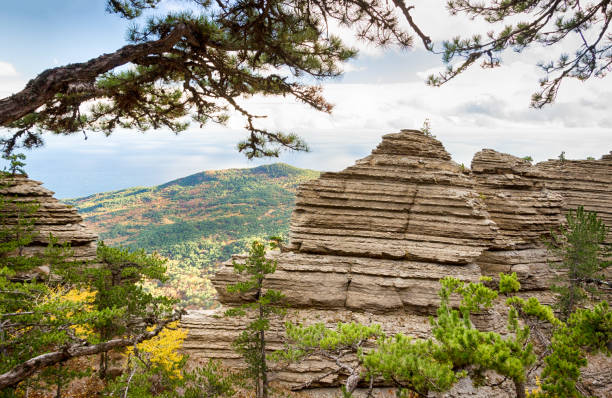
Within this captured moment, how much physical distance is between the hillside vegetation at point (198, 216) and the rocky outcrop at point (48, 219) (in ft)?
151

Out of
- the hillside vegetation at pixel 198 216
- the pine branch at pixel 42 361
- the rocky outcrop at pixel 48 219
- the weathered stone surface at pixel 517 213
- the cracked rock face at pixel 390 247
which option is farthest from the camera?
the hillside vegetation at pixel 198 216

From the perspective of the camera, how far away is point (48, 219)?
45.6ft

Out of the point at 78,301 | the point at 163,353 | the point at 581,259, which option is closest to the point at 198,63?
the point at 78,301

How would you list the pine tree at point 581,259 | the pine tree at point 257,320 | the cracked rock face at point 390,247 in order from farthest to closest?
the pine tree at point 581,259 → the cracked rock face at point 390,247 → the pine tree at point 257,320

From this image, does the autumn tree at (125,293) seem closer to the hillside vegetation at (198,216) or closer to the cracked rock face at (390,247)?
the cracked rock face at (390,247)

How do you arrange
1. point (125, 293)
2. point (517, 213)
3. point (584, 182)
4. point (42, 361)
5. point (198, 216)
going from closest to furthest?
point (42, 361) < point (125, 293) < point (517, 213) < point (584, 182) < point (198, 216)

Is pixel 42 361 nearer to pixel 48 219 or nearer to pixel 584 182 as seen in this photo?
pixel 48 219

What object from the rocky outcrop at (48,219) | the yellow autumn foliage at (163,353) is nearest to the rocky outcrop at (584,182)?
the yellow autumn foliage at (163,353)

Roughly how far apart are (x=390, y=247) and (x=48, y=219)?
1694cm

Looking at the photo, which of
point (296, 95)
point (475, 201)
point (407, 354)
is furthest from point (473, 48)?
point (475, 201)

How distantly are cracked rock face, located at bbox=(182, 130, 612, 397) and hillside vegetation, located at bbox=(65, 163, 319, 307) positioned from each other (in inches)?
1935

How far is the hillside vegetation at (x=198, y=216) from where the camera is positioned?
6869 centimetres

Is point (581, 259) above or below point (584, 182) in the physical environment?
below

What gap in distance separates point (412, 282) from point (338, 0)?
1144cm
